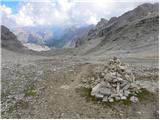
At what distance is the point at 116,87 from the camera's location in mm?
27859

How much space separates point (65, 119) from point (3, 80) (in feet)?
42.9

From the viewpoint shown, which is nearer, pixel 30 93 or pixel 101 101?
pixel 101 101

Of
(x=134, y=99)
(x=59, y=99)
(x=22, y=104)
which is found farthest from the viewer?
(x=59, y=99)

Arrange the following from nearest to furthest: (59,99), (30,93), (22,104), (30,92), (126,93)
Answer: (126,93)
(22,104)
(59,99)
(30,93)
(30,92)

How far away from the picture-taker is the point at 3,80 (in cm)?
3522

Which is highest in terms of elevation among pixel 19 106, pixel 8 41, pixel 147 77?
pixel 8 41

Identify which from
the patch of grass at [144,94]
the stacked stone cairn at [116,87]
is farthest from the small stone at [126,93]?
the patch of grass at [144,94]

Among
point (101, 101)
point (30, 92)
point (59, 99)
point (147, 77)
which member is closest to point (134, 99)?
point (101, 101)

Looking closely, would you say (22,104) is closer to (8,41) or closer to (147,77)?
(147,77)

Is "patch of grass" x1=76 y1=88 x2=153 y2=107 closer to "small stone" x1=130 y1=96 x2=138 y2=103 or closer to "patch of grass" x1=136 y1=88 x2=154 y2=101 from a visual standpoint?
"patch of grass" x1=136 y1=88 x2=154 y2=101

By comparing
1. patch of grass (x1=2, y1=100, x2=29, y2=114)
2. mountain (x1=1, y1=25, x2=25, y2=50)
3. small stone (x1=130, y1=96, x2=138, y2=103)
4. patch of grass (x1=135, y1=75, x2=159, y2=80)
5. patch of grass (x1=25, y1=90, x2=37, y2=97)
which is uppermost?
mountain (x1=1, y1=25, x2=25, y2=50)

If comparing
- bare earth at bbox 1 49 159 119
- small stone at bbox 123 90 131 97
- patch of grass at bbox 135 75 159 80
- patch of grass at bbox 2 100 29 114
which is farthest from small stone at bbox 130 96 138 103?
patch of grass at bbox 2 100 29 114

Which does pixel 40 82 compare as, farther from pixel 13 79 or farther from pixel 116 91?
pixel 116 91

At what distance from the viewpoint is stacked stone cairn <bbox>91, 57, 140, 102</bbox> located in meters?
27.4
